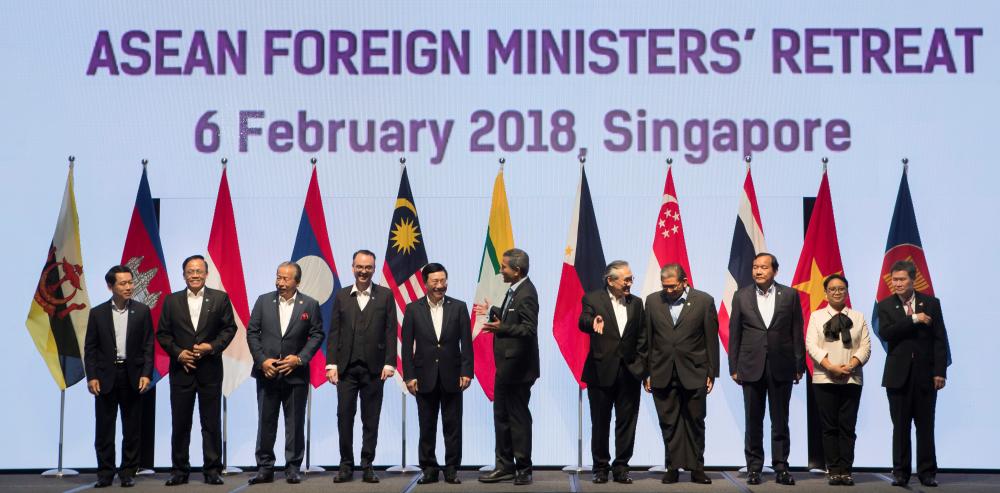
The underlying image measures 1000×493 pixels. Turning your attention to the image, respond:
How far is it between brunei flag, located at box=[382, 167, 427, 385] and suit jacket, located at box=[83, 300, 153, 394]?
68.6 inches

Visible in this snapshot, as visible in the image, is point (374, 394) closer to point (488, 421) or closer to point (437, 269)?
point (437, 269)

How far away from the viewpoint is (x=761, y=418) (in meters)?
6.96

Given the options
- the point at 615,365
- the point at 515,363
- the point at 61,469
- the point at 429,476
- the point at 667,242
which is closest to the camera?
the point at 515,363

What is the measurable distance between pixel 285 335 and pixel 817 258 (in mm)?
3619

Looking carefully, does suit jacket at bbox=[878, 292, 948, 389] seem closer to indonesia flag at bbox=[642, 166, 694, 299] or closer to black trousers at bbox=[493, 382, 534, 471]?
indonesia flag at bbox=[642, 166, 694, 299]

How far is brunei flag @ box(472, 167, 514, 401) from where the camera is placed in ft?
26.1

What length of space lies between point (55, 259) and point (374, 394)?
2637mm

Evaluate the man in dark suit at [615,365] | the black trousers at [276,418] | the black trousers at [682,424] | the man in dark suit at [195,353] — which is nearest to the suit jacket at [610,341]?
the man in dark suit at [615,365]

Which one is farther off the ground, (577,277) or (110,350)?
(577,277)

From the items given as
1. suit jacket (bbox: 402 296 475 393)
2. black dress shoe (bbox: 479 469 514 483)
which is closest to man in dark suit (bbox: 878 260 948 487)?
black dress shoe (bbox: 479 469 514 483)

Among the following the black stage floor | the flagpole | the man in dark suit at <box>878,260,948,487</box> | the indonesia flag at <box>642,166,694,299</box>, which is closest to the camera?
the black stage floor

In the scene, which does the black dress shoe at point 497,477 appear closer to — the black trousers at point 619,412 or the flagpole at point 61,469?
the black trousers at point 619,412

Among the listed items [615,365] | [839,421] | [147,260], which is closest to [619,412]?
[615,365]

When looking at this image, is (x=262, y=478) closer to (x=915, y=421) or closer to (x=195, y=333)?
(x=195, y=333)
